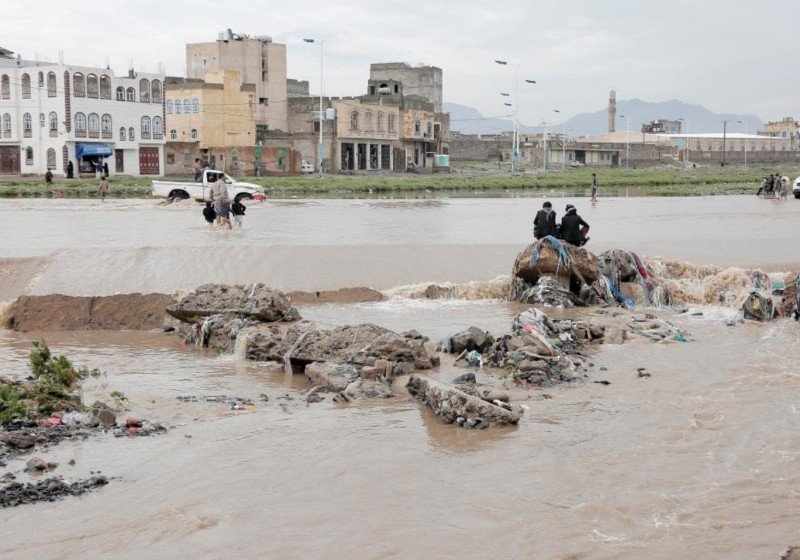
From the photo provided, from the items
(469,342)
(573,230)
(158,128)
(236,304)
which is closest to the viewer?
(469,342)

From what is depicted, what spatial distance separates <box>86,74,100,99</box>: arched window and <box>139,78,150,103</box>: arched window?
333 centimetres

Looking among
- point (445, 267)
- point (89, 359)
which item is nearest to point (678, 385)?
point (89, 359)

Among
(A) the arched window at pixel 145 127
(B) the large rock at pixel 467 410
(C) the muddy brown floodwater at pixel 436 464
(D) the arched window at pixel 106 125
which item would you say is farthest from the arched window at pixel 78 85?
(B) the large rock at pixel 467 410

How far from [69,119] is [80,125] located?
3.39 feet

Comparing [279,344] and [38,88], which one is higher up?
[38,88]

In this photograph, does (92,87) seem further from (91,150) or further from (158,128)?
(158,128)

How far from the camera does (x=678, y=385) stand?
11.2 meters

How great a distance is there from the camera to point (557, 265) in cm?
1753

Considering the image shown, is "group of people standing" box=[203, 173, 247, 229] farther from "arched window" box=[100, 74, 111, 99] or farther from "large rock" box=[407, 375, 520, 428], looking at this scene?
"arched window" box=[100, 74, 111, 99]

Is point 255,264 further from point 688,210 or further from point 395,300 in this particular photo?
point 688,210

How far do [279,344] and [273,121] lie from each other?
2779 inches

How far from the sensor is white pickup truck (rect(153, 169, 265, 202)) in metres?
38.1

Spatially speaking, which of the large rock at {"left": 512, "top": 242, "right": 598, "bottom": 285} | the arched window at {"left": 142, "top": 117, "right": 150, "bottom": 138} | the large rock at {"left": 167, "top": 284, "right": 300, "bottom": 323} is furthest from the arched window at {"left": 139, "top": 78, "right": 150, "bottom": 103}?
the large rock at {"left": 167, "top": 284, "right": 300, "bottom": 323}

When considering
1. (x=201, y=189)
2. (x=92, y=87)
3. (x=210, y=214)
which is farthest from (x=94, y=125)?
(x=210, y=214)
